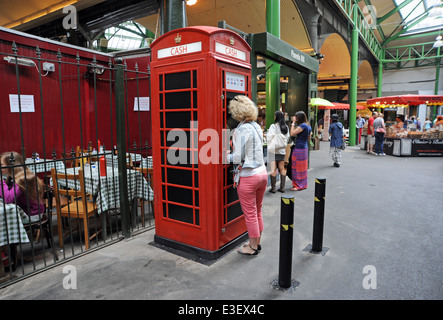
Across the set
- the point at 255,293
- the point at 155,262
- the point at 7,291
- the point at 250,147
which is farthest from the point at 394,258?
the point at 7,291

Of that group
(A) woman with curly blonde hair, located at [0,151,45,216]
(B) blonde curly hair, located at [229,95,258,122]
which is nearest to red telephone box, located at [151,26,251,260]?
(B) blonde curly hair, located at [229,95,258,122]

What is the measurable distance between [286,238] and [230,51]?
2287 millimetres

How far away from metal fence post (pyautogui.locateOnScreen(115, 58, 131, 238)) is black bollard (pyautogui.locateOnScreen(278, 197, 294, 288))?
2.43m

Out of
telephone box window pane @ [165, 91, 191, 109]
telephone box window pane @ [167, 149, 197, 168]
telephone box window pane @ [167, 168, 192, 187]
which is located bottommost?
telephone box window pane @ [167, 168, 192, 187]

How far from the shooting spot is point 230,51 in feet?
12.1

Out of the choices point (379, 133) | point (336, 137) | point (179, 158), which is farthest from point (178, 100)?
point (379, 133)

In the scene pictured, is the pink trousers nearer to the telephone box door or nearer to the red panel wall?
the telephone box door

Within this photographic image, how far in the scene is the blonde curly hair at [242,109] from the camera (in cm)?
346

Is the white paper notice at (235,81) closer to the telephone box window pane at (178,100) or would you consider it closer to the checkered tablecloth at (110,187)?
the telephone box window pane at (178,100)

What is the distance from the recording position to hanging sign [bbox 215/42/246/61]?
3.47m

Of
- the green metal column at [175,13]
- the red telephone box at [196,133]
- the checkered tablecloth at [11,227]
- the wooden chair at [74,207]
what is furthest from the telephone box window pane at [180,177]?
the green metal column at [175,13]

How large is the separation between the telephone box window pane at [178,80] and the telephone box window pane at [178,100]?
0.07m

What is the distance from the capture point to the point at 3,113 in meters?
5.82

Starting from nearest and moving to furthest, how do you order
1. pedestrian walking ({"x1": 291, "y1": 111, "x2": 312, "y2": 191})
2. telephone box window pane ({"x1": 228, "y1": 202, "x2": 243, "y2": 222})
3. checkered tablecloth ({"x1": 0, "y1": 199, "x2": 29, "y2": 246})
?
checkered tablecloth ({"x1": 0, "y1": 199, "x2": 29, "y2": 246}) → telephone box window pane ({"x1": 228, "y1": 202, "x2": 243, "y2": 222}) → pedestrian walking ({"x1": 291, "y1": 111, "x2": 312, "y2": 191})
